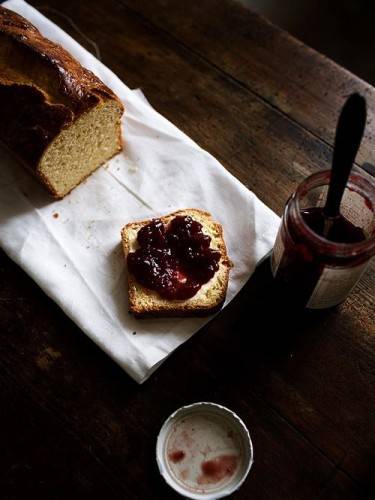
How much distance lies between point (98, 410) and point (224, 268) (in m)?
0.65

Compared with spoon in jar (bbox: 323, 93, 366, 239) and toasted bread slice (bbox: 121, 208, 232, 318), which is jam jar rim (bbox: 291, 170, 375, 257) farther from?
toasted bread slice (bbox: 121, 208, 232, 318)

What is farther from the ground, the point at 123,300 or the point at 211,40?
the point at 211,40

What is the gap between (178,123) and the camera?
2.46 metres

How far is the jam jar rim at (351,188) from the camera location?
1621mm

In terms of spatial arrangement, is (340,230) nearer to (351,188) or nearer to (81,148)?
A: (351,188)

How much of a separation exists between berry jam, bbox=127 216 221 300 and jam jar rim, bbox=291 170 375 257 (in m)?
0.40

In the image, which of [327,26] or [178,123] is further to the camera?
[327,26]

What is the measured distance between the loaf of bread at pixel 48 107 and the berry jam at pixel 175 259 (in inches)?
18.0

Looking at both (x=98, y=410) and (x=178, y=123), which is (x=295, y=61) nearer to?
(x=178, y=123)

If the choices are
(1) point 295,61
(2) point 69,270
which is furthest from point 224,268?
(1) point 295,61

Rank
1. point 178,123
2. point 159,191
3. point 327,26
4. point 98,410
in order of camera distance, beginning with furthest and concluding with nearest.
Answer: point 327,26
point 178,123
point 159,191
point 98,410

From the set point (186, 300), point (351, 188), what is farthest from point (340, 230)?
point (186, 300)

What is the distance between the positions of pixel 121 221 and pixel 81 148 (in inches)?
12.9

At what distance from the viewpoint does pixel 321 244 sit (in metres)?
1.63
